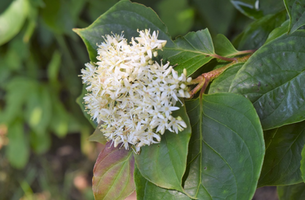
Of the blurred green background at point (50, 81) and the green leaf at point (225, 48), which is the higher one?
the green leaf at point (225, 48)

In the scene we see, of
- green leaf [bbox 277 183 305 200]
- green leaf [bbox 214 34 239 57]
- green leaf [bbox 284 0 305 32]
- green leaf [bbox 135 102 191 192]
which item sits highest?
green leaf [bbox 284 0 305 32]

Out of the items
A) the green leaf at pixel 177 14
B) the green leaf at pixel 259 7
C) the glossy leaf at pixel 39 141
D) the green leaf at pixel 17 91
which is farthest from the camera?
the glossy leaf at pixel 39 141

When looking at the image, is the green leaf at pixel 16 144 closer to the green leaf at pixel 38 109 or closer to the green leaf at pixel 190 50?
the green leaf at pixel 38 109

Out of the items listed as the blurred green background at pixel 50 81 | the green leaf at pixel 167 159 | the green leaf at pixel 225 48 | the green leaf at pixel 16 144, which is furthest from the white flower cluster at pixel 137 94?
the green leaf at pixel 16 144

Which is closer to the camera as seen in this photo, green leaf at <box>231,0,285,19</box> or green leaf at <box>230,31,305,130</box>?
green leaf at <box>230,31,305,130</box>

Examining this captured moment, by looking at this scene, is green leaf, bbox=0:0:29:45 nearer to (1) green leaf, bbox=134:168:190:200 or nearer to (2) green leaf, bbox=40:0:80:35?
(2) green leaf, bbox=40:0:80:35

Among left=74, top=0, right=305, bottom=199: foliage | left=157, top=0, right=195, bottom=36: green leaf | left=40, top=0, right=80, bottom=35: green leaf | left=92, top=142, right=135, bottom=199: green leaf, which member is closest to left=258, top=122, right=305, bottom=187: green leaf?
left=74, top=0, right=305, bottom=199: foliage
